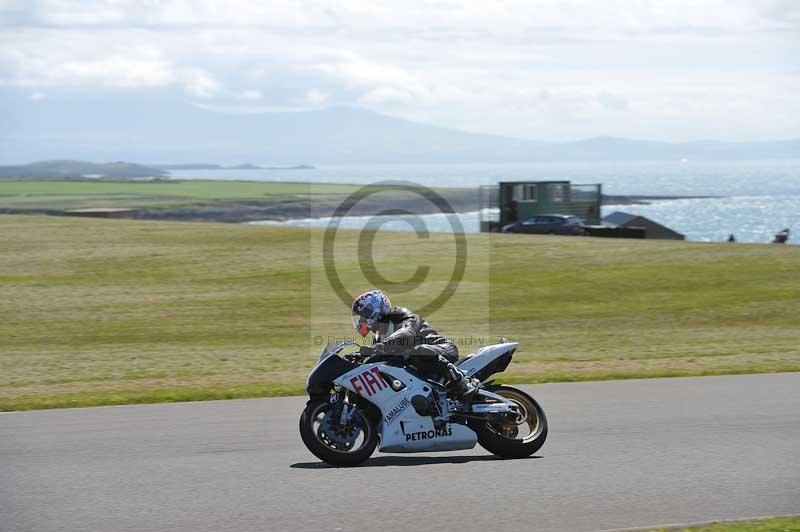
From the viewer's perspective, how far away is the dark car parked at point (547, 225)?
174ft

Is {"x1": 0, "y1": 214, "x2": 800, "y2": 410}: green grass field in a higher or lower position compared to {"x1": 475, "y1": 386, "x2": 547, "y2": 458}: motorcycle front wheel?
lower

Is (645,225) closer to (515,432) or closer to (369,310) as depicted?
(515,432)

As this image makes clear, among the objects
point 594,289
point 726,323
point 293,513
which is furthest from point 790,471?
point 594,289

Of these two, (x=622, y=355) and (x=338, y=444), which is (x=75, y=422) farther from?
(x=622, y=355)

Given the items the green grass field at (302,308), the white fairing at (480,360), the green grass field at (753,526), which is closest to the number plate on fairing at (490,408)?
the white fairing at (480,360)

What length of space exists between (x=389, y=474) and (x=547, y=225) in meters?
45.6

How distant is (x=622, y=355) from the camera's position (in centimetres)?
1803

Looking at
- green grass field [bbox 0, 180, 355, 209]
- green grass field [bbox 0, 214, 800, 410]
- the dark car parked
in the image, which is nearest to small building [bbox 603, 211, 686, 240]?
the dark car parked

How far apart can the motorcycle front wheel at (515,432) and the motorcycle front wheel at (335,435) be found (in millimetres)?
1024

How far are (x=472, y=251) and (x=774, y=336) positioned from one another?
1711 centimetres

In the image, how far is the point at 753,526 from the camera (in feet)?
23.3

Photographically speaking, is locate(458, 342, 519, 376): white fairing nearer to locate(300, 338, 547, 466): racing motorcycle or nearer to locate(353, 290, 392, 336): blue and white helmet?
locate(300, 338, 547, 466): racing motorcycle

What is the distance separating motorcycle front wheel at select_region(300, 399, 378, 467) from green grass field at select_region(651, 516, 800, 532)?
3007 mm

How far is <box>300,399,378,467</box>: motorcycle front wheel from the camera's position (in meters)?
9.16
